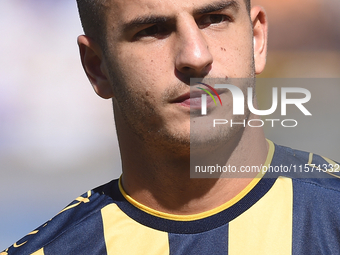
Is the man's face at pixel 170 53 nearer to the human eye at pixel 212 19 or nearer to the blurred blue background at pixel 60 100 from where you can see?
the human eye at pixel 212 19

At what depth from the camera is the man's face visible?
1813mm

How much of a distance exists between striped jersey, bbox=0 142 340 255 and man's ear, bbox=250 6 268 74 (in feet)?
1.48

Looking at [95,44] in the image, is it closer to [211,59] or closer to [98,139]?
[211,59]

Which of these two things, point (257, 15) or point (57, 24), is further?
point (57, 24)

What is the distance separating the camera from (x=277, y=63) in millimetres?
7797

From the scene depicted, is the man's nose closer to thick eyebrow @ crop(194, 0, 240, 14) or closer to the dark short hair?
thick eyebrow @ crop(194, 0, 240, 14)

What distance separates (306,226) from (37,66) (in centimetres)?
626

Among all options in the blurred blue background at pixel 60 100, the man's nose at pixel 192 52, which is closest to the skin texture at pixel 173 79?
the man's nose at pixel 192 52

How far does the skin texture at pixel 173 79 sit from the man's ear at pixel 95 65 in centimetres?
2

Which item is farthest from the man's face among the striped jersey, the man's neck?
the striped jersey

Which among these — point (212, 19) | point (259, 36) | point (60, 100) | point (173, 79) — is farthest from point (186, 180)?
point (60, 100)

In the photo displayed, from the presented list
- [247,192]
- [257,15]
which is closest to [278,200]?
[247,192]

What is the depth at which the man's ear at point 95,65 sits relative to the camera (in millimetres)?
2258

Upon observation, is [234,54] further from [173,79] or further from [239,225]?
[239,225]
